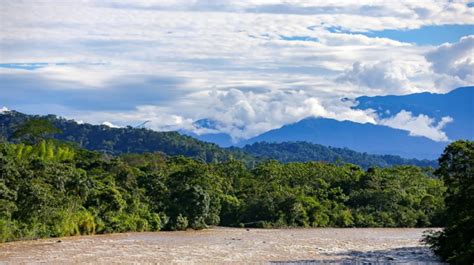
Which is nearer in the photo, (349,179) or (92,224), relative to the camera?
(92,224)

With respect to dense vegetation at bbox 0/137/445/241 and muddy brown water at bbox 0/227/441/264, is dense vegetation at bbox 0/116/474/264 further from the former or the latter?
muddy brown water at bbox 0/227/441/264

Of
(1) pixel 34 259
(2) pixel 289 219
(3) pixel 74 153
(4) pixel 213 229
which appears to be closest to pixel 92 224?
(4) pixel 213 229

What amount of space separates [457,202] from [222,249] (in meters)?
12.4

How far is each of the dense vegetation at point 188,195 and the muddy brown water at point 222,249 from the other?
2010 mm

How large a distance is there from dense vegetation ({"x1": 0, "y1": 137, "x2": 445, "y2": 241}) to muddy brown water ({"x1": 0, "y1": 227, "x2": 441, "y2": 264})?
6.60 ft

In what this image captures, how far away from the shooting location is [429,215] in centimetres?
5953

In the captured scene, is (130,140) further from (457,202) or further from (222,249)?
(457,202)

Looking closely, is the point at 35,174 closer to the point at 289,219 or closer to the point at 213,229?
the point at 213,229

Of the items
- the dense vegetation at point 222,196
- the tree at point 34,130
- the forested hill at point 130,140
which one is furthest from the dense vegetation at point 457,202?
the forested hill at point 130,140

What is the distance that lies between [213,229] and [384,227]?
15454 mm

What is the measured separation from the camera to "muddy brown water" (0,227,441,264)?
31078mm

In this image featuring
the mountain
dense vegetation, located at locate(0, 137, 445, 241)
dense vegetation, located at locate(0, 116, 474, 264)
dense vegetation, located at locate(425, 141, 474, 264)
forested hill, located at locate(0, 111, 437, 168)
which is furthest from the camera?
the mountain

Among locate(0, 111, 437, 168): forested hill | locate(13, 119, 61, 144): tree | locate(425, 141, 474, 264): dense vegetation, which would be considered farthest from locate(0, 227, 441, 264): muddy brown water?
locate(0, 111, 437, 168): forested hill

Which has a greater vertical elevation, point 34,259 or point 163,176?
point 163,176
